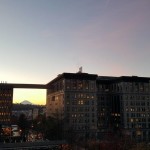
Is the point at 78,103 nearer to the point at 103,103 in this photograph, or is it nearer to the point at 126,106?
the point at 103,103

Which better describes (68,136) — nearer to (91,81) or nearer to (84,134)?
(84,134)

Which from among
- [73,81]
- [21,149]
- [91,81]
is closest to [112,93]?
[91,81]

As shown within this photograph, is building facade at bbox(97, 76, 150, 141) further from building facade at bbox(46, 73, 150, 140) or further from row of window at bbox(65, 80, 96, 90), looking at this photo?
row of window at bbox(65, 80, 96, 90)

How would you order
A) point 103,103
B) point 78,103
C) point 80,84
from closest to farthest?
point 78,103 < point 80,84 < point 103,103

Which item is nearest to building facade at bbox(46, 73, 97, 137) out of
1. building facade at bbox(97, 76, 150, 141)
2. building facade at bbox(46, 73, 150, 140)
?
building facade at bbox(46, 73, 150, 140)

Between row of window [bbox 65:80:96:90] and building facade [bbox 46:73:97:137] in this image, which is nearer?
building facade [bbox 46:73:97:137]

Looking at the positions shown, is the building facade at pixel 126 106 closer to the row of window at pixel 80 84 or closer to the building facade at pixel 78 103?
the building facade at pixel 78 103

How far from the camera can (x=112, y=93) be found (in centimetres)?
15350

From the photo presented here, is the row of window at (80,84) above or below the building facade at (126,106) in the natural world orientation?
above

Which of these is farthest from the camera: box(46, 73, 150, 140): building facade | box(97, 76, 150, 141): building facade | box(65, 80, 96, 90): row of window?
box(97, 76, 150, 141): building facade

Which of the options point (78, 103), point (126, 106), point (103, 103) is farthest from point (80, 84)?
point (126, 106)

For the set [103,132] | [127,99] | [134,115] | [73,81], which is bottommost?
[103,132]

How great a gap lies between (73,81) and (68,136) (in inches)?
1277

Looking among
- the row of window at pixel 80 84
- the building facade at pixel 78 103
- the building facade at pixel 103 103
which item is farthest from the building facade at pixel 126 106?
the row of window at pixel 80 84
